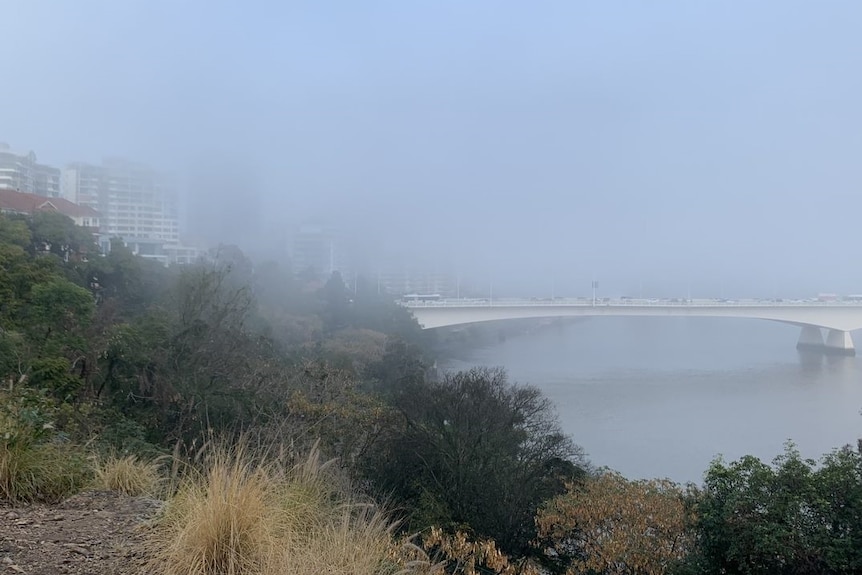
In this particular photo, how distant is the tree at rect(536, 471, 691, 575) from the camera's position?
656 centimetres

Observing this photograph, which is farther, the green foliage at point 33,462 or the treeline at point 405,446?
the treeline at point 405,446

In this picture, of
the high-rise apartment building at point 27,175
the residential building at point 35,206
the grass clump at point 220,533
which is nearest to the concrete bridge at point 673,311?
the residential building at point 35,206

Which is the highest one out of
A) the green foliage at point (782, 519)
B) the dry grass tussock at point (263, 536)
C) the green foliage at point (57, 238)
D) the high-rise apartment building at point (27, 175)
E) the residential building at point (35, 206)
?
the high-rise apartment building at point (27, 175)

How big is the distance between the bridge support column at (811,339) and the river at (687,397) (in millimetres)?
871

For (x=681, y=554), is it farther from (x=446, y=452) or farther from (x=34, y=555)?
(x=34, y=555)

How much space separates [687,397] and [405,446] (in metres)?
17.3

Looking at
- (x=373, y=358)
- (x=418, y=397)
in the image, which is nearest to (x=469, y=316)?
(x=373, y=358)

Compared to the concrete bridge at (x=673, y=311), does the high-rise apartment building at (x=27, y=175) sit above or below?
above

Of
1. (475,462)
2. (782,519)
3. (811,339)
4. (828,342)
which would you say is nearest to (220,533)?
(782,519)

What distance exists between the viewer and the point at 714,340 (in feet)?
151

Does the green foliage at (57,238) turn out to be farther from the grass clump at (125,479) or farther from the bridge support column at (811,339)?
the bridge support column at (811,339)

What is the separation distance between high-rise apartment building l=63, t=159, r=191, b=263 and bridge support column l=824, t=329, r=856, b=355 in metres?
36.7

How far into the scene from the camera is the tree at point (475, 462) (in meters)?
8.34

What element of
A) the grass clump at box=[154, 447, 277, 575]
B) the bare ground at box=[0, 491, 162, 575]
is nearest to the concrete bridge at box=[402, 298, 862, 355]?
the bare ground at box=[0, 491, 162, 575]
